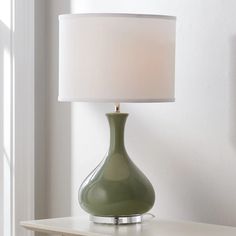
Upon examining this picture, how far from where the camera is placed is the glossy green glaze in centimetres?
218

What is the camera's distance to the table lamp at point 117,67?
2.08 meters

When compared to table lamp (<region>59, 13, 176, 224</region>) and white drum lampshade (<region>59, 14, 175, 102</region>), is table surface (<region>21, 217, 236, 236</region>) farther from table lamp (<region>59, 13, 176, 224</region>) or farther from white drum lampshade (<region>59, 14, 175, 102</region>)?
white drum lampshade (<region>59, 14, 175, 102</region>)

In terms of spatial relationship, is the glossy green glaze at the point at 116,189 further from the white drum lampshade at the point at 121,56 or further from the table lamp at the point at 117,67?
the white drum lampshade at the point at 121,56

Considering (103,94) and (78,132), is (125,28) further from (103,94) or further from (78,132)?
(78,132)

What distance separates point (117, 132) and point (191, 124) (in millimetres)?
272

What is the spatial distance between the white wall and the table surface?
141 millimetres

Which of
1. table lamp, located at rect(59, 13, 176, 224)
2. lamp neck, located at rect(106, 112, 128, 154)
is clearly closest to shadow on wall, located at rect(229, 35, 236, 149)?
table lamp, located at rect(59, 13, 176, 224)

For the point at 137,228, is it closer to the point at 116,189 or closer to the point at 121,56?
the point at 116,189

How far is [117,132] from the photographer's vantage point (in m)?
2.25

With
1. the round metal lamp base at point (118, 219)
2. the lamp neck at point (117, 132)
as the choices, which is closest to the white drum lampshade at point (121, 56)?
the lamp neck at point (117, 132)

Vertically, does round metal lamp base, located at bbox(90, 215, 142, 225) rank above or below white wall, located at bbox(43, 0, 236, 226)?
below

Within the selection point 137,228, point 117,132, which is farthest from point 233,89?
point 137,228

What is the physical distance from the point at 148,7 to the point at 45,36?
19.5 inches

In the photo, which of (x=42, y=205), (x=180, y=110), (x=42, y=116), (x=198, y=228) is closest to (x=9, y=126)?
(x=42, y=116)
